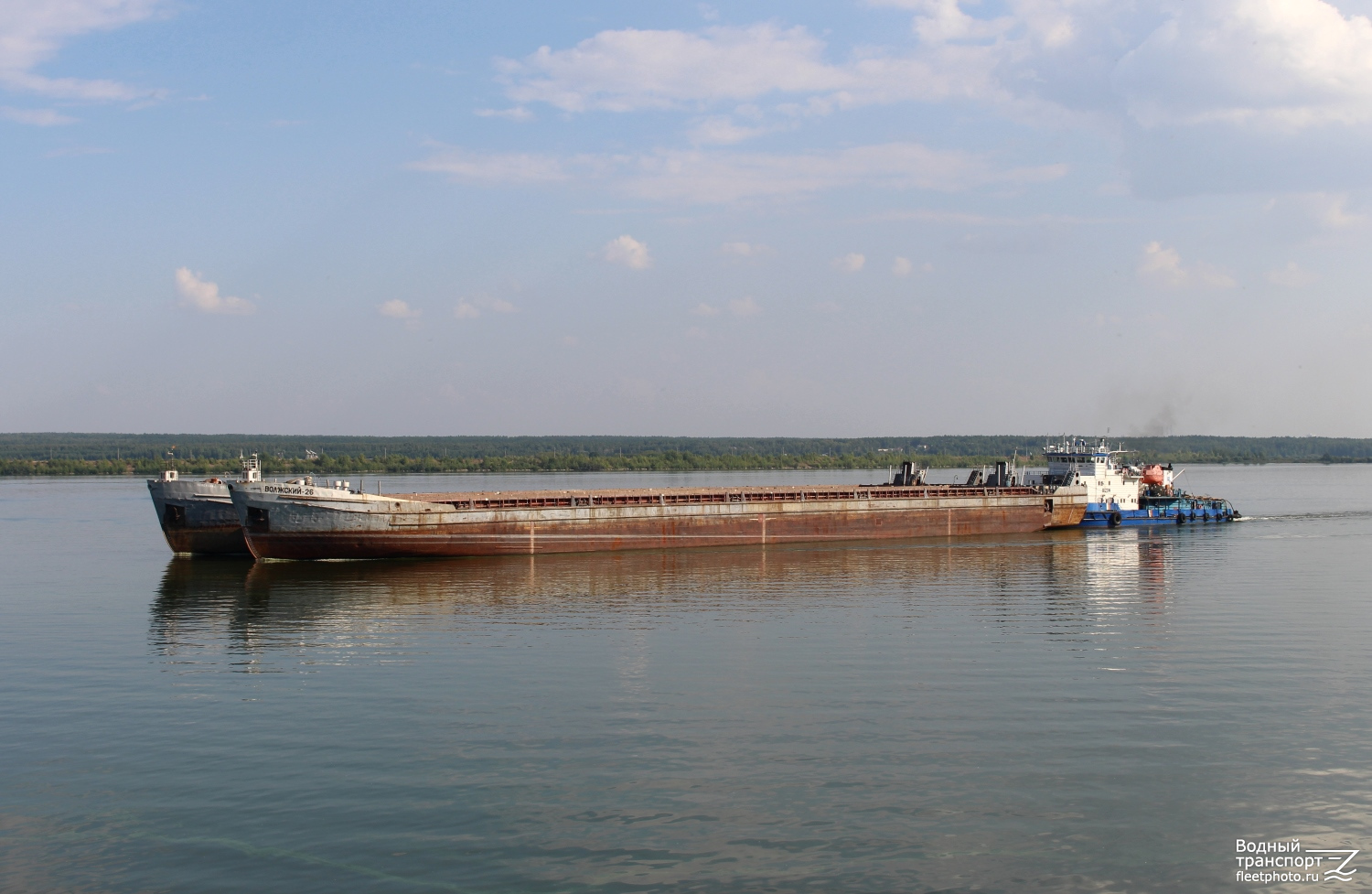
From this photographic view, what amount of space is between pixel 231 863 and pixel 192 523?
37.7m

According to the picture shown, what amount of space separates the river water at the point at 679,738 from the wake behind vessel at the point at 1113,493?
85.4 ft

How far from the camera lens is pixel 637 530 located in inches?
1944

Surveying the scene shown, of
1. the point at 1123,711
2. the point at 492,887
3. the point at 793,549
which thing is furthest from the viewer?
the point at 793,549

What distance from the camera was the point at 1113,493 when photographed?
64.0 m

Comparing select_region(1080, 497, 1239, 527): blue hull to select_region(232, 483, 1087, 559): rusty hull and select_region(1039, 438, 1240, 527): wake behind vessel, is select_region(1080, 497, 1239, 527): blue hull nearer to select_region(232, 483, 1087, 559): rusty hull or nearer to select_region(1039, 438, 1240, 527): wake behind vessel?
select_region(1039, 438, 1240, 527): wake behind vessel

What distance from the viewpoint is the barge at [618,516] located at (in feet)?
140

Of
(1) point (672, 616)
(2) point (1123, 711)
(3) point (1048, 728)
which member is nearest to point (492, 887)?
(3) point (1048, 728)

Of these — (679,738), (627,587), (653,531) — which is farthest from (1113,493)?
(679,738)

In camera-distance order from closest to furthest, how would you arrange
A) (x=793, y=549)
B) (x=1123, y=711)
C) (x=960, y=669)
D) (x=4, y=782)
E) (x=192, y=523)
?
(x=4, y=782) < (x=1123, y=711) < (x=960, y=669) < (x=192, y=523) < (x=793, y=549)

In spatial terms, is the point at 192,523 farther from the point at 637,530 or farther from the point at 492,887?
the point at 492,887

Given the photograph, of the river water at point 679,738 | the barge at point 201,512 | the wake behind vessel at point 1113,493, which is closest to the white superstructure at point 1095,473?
the wake behind vessel at point 1113,493

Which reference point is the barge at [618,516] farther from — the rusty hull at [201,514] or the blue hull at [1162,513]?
the rusty hull at [201,514]

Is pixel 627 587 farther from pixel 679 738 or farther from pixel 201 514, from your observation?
pixel 201 514

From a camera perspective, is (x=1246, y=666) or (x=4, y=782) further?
(x=1246, y=666)
